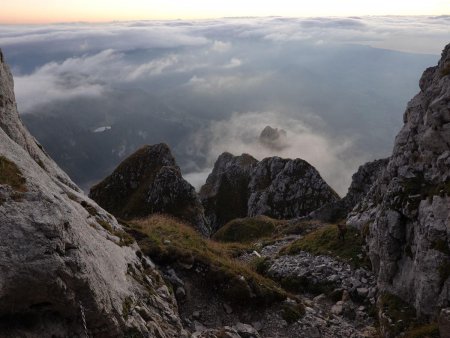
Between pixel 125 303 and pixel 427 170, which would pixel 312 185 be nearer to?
pixel 427 170

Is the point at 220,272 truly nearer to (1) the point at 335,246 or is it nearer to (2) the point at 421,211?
(2) the point at 421,211

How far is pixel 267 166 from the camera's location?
121 m

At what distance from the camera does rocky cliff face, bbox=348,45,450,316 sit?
24547mm

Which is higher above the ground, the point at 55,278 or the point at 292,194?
the point at 55,278

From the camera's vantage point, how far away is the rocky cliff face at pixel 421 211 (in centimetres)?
2455

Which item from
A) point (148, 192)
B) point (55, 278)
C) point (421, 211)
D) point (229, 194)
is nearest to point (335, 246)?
point (421, 211)

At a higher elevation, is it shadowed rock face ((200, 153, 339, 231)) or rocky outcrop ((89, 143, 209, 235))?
rocky outcrop ((89, 143, 209, 235))

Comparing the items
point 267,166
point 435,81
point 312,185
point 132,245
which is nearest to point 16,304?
point 132,245

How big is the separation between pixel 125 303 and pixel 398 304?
1946cm

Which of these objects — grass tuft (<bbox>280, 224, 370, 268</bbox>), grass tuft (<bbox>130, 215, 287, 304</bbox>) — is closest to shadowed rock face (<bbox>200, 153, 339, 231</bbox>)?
grass tuft (<bbox>280, 224, 370, 268</bbox>)

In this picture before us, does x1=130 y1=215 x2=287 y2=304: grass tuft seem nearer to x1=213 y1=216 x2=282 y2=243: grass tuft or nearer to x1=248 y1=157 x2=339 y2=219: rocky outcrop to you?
x1=213 y1=216 x2=282 y2=243: grass tuft

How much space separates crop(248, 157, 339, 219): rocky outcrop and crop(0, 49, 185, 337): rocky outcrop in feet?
279

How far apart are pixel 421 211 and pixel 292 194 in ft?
249

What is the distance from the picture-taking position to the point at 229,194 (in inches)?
4990
